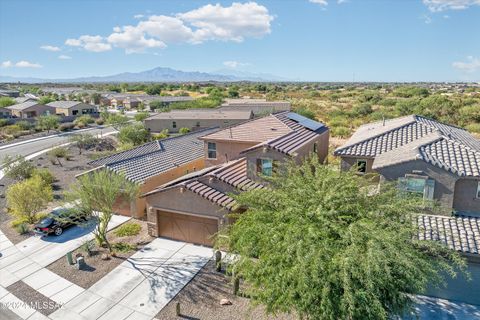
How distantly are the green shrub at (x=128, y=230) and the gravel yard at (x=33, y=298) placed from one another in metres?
5.85

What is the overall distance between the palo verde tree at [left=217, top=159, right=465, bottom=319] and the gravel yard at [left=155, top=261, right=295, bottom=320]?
293 cm

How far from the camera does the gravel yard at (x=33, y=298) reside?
1384 centimetres

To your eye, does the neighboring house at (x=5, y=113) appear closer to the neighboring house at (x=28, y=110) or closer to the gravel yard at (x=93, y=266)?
the neighboring house at (x=28, y=110)

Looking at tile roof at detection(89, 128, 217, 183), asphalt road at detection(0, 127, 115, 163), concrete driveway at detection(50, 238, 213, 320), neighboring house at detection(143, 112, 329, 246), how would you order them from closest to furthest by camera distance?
concrete driveway at detection(50, 238, 213, 320), neighboring house at detection(143, 112, 329, 246), tile roof at detection(89, 128, 217, 183), asphalt road at detection(0, 127, 115, 163)

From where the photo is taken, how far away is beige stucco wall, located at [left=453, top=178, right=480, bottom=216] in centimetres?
1495

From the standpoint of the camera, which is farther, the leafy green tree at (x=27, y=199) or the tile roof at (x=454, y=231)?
the leafy green tree at (x=27, y=199)

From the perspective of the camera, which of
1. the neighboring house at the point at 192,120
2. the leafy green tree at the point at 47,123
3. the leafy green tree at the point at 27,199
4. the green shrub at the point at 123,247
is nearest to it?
the green shrub at the point at 123,247

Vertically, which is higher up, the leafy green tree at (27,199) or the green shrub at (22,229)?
the leafy green tree at (27,199)

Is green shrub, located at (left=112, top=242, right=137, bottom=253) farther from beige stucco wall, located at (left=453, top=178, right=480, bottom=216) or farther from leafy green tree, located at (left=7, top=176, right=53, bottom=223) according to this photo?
beige stucco wall, located at (left=453, top=178, right=480, bottom=216)

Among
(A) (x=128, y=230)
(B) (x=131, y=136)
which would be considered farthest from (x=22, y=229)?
(B) (x=131, y=136)

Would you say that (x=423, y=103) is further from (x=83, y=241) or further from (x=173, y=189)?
(x=83, y=241)

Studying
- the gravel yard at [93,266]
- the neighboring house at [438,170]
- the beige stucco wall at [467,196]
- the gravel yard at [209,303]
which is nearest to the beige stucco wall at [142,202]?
the gravel yard at [93,266]

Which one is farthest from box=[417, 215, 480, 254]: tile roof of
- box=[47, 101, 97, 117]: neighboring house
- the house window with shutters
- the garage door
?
box=[47, 101, 97, 117]: neighboring house

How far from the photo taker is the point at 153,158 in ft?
88.3
